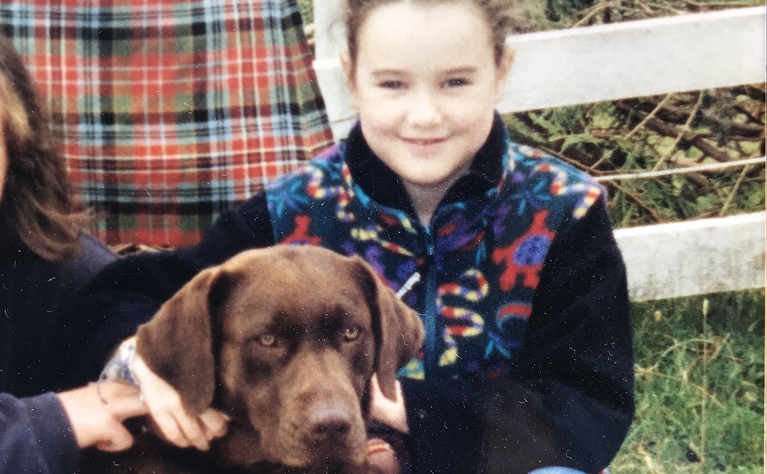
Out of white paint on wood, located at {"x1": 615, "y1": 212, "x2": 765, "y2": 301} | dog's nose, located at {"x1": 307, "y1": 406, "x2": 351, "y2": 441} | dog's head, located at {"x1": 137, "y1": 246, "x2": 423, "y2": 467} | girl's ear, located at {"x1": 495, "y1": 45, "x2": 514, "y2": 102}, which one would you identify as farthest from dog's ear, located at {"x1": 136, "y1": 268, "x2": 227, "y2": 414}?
white paint on wood, located at {"x1": 615, "y1": 212, "x2": 765, "y2": 301}

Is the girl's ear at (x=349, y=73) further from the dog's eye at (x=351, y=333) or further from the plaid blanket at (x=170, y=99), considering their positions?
the dog's eye at (x=351, y=333)

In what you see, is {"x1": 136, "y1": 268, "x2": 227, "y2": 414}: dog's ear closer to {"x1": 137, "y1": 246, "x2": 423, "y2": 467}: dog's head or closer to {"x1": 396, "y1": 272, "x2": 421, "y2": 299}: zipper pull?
{"x1": 137, "y1": 246, "x2": 423, "y2": 467}: dog's head

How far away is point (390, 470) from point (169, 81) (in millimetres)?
542

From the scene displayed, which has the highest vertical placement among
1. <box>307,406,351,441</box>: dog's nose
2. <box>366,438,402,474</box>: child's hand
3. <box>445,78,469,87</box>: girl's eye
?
<box>445,78,469,87</box>: girl's eye

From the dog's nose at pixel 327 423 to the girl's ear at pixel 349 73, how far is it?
1.23 feet

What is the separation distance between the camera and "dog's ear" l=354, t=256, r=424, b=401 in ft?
3.00

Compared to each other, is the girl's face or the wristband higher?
the girl's face

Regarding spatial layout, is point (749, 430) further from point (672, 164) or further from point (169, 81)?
point (169, 81)

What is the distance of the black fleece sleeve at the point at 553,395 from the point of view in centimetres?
98

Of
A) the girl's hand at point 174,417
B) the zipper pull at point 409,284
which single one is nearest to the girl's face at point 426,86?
the zipper pull at point 409,284

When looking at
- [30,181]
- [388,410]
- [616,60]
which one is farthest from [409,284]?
[30,181]

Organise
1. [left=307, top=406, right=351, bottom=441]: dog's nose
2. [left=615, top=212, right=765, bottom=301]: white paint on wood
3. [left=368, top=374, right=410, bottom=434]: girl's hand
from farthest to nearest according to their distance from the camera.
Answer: [left=615, top=212, right=765, bottom=301]: white paint on wood, [left=368, top=374, right=410, bottom=434]: girl's hand, [left=307, top=406, right=351, bottom=441]: dog's nose

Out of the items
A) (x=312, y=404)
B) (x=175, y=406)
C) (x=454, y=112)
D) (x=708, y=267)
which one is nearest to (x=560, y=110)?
(x=454, y=112)

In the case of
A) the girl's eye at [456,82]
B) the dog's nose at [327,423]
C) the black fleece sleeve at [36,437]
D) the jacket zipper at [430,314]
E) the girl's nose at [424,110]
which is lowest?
the black fleece sleeve at [36,437]
